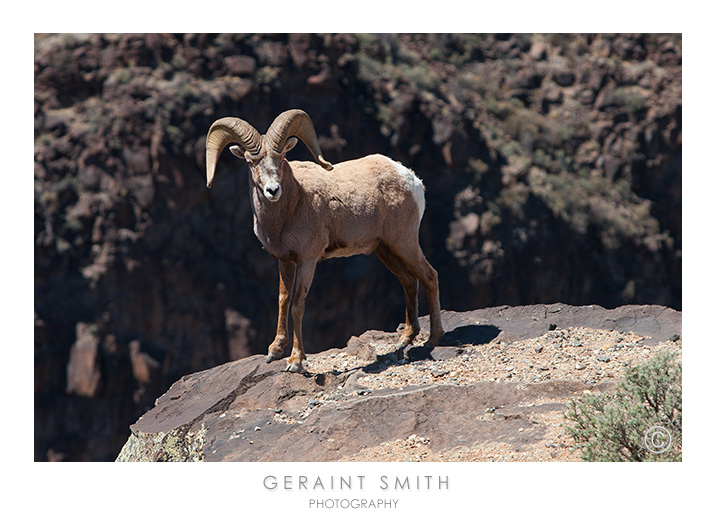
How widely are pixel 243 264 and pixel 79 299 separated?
21.1 feet

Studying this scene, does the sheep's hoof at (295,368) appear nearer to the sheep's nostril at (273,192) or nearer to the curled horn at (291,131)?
the sheep's nostril at (273,192)

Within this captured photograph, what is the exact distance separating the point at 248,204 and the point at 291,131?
25779 mm

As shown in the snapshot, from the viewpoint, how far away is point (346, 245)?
442 inches

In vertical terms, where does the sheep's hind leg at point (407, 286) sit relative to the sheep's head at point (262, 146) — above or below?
below

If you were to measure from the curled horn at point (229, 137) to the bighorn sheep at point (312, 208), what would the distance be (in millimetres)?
12

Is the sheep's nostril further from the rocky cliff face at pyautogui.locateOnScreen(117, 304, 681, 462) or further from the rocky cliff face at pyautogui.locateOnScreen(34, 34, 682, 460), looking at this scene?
the rocky cliff face at pyautogui.locateOnScreen(34, 34, 682, 460)

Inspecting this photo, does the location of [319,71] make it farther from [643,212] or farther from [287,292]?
[287,292]

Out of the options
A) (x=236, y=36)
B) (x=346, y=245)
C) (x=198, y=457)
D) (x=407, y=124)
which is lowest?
(x=198, y=457)

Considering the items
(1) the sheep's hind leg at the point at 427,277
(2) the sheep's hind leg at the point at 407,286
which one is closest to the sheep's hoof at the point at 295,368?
(2) the sheep's hind leg at the point at 407,286

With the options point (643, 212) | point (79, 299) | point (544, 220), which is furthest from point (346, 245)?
point (643, 212)

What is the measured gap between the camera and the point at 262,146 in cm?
1044

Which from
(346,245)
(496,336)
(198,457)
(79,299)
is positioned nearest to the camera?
(198,457)

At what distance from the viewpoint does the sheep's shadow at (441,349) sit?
37.5 feet

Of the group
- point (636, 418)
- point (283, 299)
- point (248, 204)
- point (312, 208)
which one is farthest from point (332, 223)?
point (248, 204)
